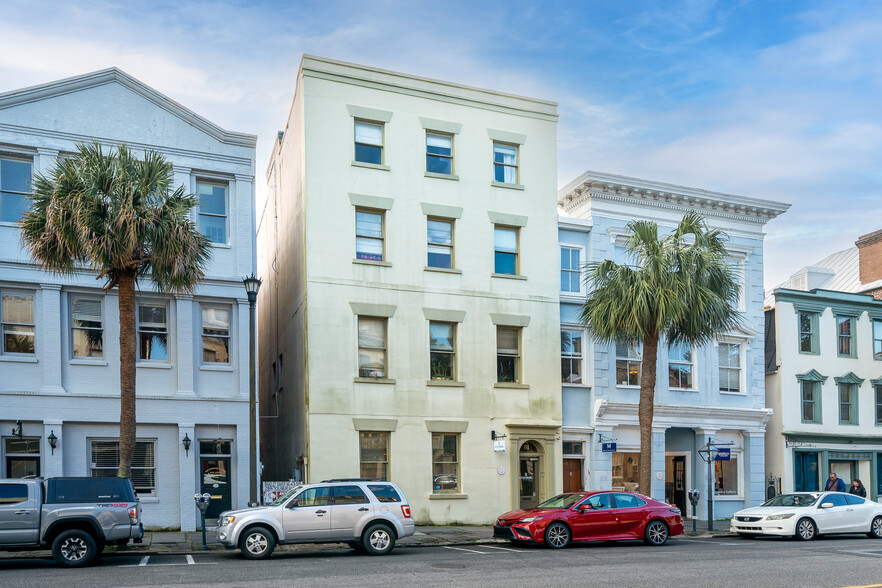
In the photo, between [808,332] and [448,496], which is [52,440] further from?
[808,332]

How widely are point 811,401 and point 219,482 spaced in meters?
22.7

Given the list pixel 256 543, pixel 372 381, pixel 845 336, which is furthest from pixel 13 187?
pixel 845 336

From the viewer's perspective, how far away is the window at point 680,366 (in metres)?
30.9

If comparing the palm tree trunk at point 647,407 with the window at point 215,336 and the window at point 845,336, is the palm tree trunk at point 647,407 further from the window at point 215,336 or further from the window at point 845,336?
the window at point 845,336

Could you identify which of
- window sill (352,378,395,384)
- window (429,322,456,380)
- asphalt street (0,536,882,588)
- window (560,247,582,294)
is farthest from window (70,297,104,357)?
window (560,247,582,294)

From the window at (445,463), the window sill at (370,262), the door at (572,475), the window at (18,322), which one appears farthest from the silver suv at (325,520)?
the door at (572,475)

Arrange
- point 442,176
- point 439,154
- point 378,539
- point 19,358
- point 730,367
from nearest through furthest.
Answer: point 378,539, point 19,358, point 442,176, point 439,154, point 730,367

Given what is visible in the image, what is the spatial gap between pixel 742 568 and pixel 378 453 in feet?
41.2

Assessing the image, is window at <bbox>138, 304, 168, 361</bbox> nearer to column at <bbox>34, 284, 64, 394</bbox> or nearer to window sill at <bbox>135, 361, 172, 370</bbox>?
window sill at <bbox>135, 361, 172, 370</bbox>

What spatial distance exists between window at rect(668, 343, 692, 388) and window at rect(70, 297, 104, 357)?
1859cm

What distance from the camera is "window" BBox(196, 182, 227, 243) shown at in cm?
2541

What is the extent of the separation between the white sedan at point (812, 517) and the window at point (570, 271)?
30.9 ft

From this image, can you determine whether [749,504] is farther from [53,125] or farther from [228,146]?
[53,125]

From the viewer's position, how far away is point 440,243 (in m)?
27.8
